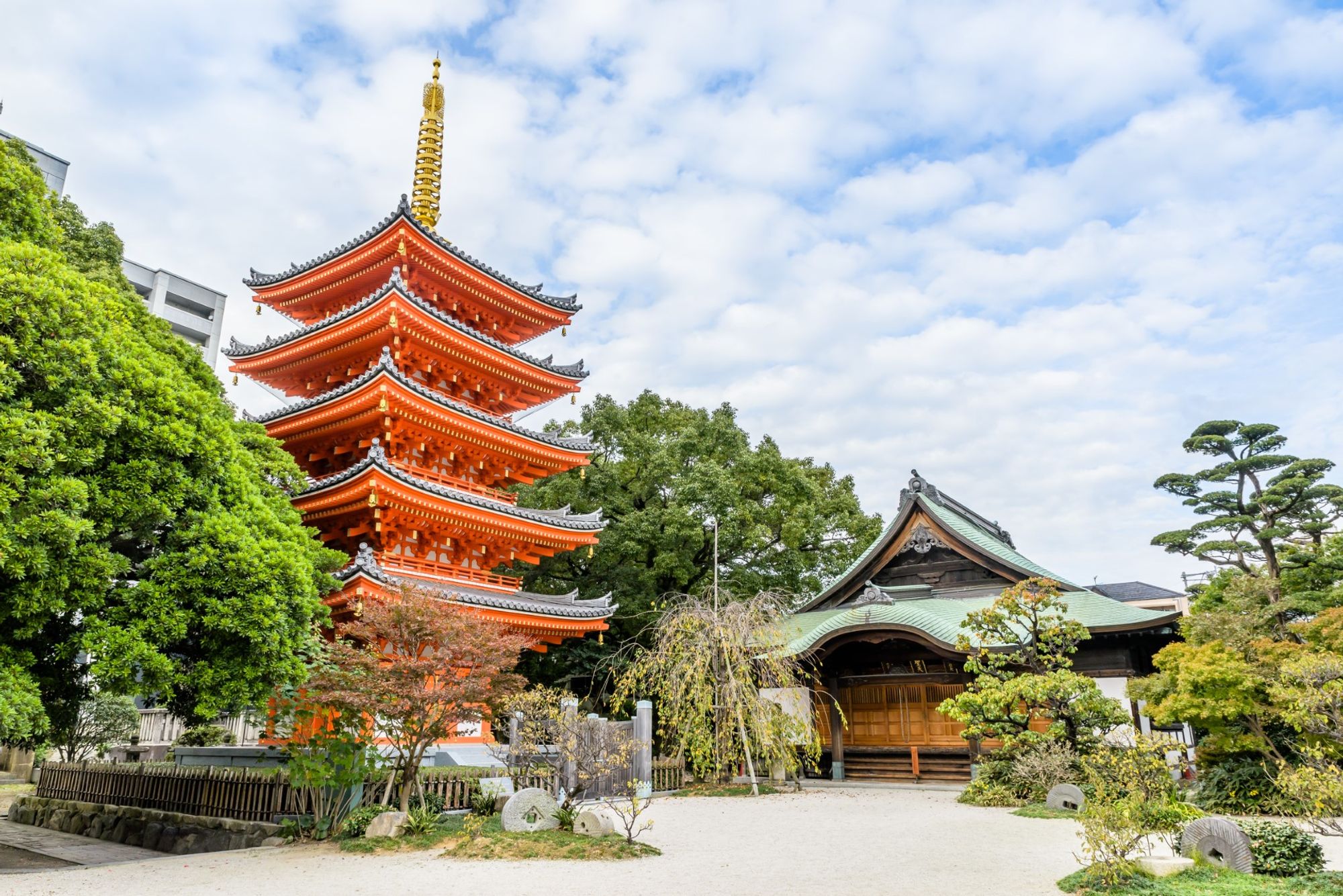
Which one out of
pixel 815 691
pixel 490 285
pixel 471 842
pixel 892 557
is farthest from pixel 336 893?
pixel 892 557

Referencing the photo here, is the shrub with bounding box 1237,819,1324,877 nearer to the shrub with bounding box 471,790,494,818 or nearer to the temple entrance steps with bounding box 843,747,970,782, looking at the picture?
the shrub with bounding box 471,790,494,818

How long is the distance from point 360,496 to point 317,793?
6258mm

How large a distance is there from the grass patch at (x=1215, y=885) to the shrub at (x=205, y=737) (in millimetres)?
15868

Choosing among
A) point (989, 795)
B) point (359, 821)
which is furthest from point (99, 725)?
point (989, 795)

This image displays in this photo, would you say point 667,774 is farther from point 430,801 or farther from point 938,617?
point 938,617

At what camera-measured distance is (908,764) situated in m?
17.8

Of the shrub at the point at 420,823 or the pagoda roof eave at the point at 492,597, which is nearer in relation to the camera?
the shrub at the point at 420,823

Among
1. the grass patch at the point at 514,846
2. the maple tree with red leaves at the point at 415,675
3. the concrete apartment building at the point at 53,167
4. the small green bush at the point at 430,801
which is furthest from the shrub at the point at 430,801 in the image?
the concrete apartment building at the point at 53,167

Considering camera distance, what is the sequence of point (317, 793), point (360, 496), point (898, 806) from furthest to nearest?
1. point (360, 496)
2. point (898, 806)
3. point (317, 793)

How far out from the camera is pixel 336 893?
7211 millimetres

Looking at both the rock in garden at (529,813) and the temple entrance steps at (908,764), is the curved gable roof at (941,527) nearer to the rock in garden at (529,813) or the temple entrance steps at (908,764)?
the temple entrance steps at (908,764)

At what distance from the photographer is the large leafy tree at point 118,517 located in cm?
802

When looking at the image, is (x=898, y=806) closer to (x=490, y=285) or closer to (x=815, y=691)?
(x=815, y=691)

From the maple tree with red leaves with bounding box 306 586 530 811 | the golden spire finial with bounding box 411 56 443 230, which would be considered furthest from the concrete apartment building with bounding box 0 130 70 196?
the maple tree with red leaves with bounding box 306 586 530 811
